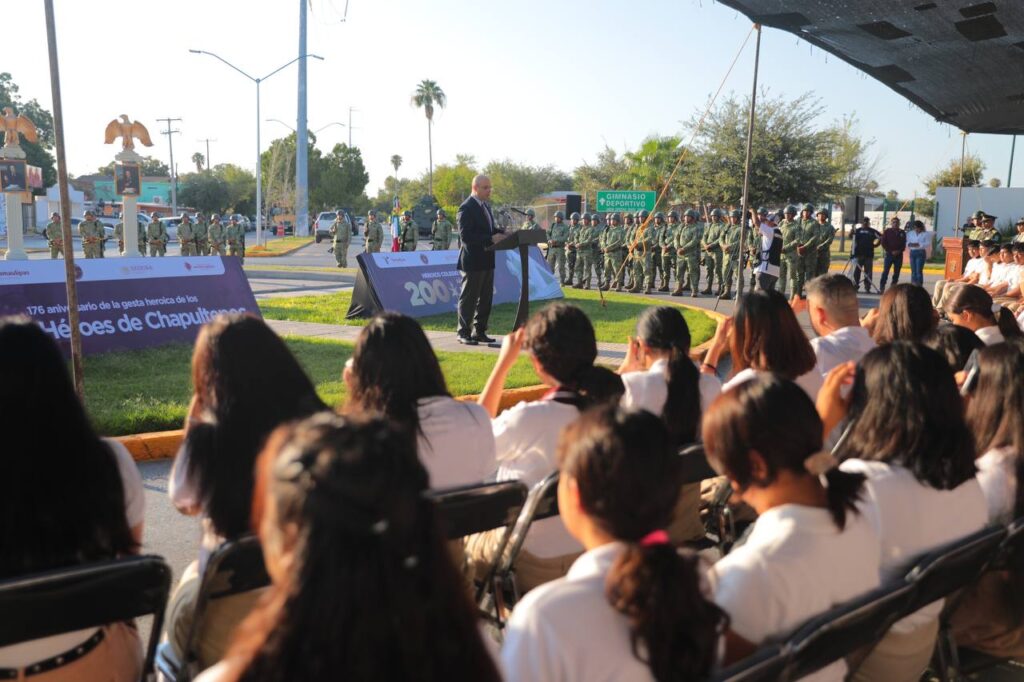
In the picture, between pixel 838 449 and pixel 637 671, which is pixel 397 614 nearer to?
pixel 637 671

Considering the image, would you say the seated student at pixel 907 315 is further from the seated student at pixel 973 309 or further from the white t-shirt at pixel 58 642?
the white t-shirt at pixel 58 642

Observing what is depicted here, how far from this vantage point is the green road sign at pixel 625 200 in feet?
128

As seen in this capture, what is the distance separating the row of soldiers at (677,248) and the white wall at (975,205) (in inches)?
666

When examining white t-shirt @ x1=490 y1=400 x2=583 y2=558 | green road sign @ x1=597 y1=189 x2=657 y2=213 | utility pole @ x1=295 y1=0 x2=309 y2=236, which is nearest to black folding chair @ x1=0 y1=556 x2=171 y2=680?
white t-shirt @ x1=490 y1=400 x2=583 y2=558

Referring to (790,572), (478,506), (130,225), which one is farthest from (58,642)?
(130,225)

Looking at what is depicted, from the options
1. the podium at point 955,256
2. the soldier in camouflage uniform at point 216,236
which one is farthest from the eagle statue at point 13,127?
the podium at point 955,256

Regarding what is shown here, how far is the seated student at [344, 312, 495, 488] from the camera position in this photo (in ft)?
9.89

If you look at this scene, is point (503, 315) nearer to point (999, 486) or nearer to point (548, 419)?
point (548, 419)

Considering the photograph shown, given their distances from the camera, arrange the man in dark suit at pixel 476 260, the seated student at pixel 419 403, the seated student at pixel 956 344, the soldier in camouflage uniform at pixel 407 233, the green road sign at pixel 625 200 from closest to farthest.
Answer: the seated student at pixel 419 403 < the seated student at pixel 956 344 < the man in dark suit at pixel 476 260 < the soldier in camouflage uniform at pixel 407 233 < the green road sign at pixel 625 200

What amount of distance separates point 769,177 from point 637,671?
38.3m

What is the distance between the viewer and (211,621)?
2490mm

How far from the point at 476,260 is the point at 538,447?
7.50 m

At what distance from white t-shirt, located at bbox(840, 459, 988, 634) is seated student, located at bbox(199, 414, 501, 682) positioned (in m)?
1.67

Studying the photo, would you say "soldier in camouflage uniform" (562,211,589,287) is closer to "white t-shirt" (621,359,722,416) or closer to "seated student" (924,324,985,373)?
"seated student" (924,324,985,373)
